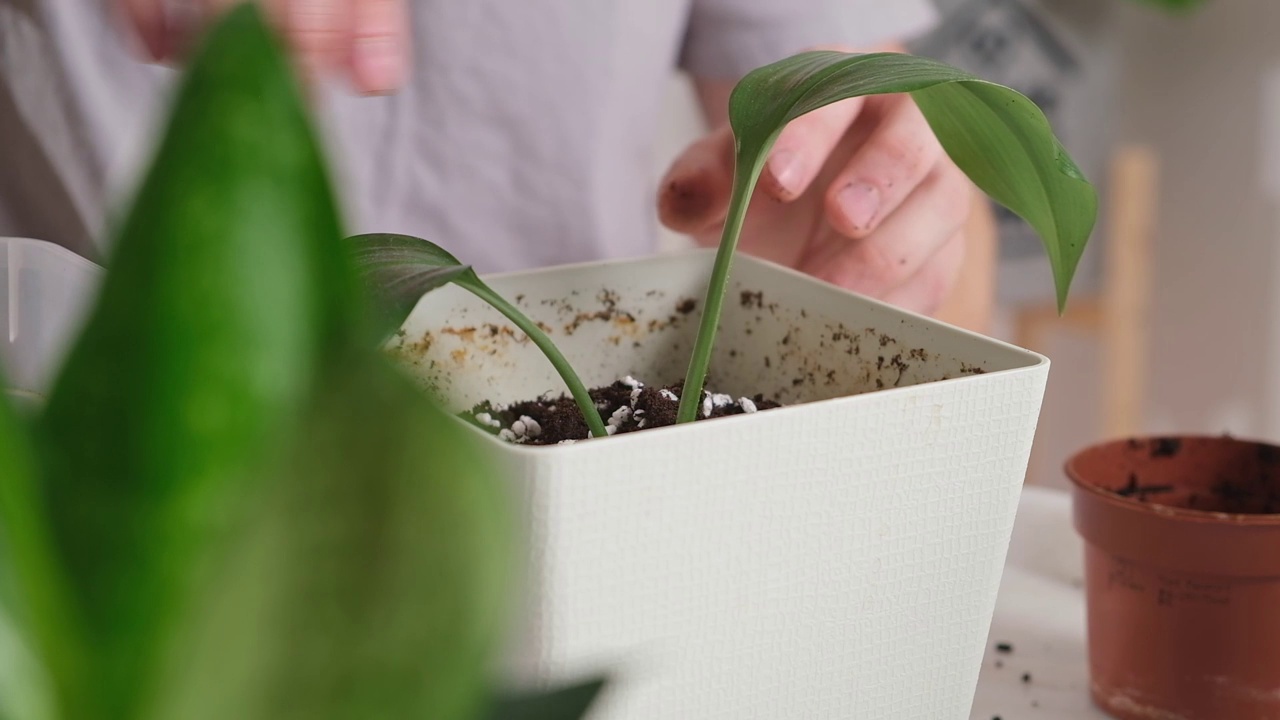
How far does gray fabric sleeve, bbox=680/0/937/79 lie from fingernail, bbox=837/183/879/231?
39 cm

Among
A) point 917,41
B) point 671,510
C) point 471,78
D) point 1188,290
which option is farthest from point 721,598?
point 1188,290

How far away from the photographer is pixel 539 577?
26 cm

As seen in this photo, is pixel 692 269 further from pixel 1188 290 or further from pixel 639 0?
pixel 1188 290

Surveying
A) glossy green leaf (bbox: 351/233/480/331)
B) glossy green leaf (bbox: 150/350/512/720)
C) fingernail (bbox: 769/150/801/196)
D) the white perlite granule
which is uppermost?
glossy green leaf (bbox: 150/350/512/720)

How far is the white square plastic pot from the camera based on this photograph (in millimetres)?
266

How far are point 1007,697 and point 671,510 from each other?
0.25 meters

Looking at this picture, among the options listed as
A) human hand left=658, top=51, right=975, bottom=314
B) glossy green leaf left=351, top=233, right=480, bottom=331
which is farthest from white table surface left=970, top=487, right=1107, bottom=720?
glossy green leaf left=351, top=233, right=480, bottom=331

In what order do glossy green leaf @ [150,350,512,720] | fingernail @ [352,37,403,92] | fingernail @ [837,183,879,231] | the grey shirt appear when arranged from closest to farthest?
glossy green leaf @ [150,350,512,720], fingernail @ [352,37,403,92], fingernail @ [837,183,879,231], the grey shirt

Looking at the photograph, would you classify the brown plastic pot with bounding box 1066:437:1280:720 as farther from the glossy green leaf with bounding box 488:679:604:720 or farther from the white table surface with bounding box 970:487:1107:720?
the glossy green leaf with bounding box 488:679:604:720

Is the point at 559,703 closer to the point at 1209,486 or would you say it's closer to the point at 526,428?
the point at 526,428

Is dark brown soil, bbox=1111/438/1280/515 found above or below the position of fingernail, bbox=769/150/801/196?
below

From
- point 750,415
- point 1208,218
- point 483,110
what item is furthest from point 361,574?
point 1208,218

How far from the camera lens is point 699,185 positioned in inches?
20.6

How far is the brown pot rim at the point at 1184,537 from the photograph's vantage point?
418 mm
